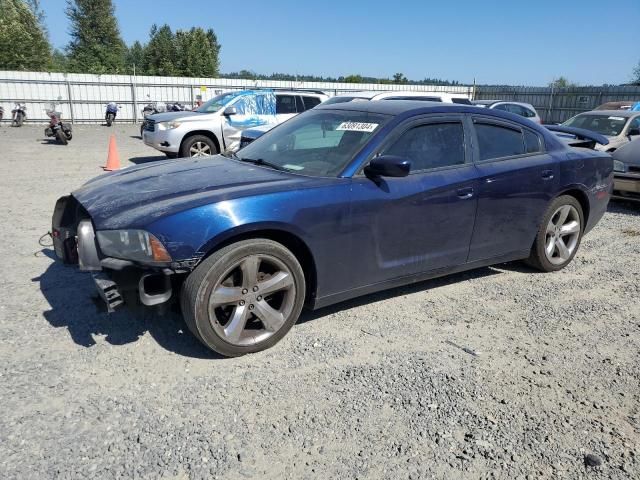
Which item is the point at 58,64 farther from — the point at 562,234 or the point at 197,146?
the point at 562,234

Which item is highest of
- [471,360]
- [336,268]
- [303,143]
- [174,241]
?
[303,143]

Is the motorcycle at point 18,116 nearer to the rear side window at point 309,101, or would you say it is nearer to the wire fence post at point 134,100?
the wire fence post at point 134,100

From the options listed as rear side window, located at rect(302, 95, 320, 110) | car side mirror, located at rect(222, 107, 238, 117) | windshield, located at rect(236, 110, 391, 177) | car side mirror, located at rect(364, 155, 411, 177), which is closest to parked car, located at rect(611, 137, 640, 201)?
windshield, located at rect(236, 110, 391, 177)

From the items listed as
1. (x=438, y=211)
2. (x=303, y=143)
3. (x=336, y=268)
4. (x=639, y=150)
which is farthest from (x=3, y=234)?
(x=639, y=150)

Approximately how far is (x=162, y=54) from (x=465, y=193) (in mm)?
62399

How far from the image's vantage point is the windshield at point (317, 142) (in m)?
3.74

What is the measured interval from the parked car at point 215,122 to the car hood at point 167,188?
22.3ft

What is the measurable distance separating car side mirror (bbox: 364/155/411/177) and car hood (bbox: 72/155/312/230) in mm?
461

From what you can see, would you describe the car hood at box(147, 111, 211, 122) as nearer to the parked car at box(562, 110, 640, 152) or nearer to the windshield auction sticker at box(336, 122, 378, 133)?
the windshield auction sticker at box(336, 122, 378, 133)

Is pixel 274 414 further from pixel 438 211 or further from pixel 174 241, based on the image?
pixel 438 211

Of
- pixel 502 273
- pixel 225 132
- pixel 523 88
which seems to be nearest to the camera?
pixel 502 273

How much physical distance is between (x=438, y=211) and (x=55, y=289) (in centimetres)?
320

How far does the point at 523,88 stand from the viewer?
27984mm

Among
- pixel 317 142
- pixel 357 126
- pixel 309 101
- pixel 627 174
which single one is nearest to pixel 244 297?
pixel 317 142
